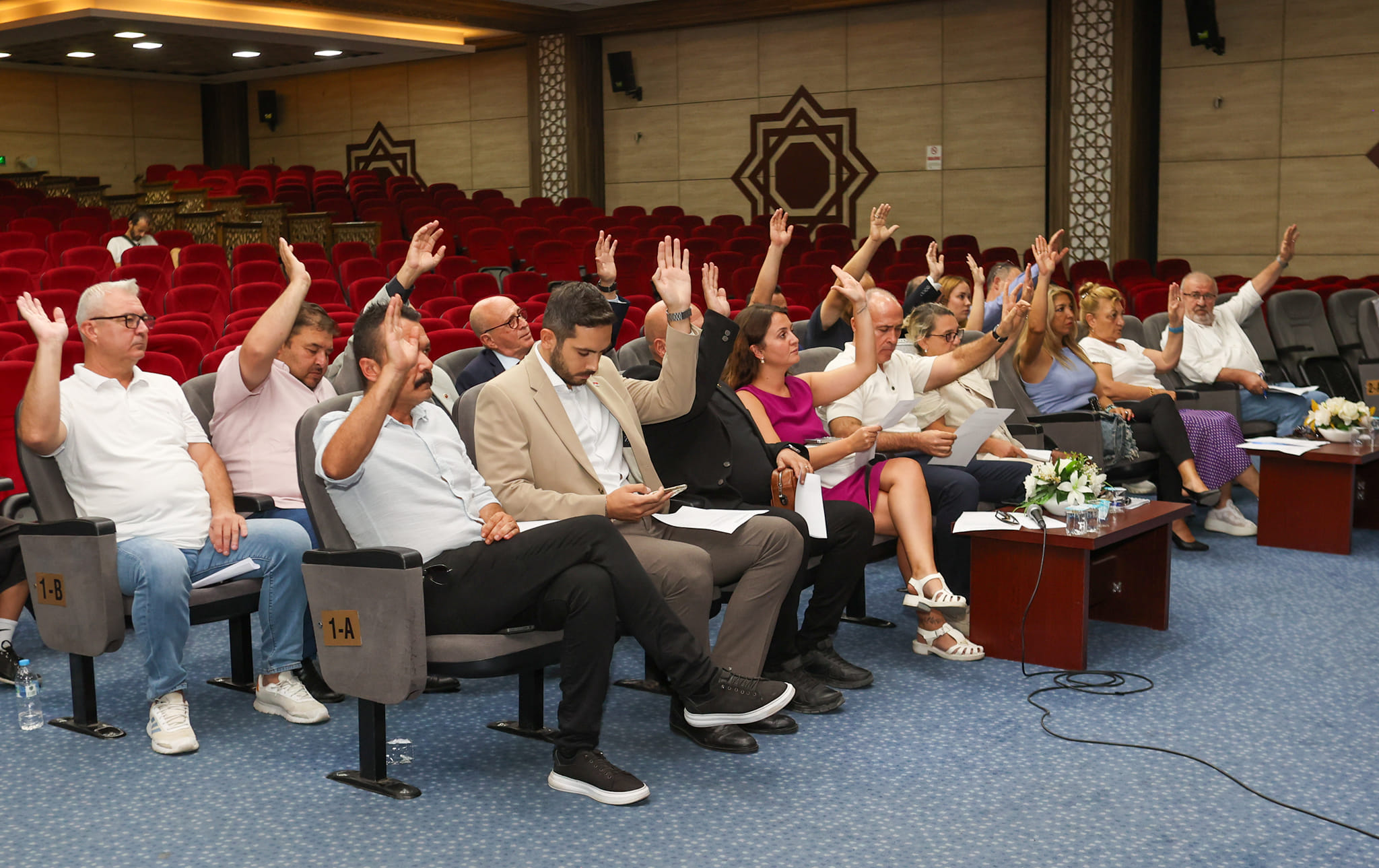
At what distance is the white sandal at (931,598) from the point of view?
11.6 ft

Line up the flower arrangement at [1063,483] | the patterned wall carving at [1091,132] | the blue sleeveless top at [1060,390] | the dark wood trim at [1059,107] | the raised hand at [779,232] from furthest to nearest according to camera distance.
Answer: the dark wood trim at [1059,107]
the patterned wall carving at [1091,132]
the blue sleeveless top at [1060,390]
the raised hand at [779,232]
the flower arrangement at [1063,483]

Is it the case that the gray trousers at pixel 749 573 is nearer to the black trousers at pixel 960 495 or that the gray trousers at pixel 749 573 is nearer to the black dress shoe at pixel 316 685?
→ the black trousers at pixel 960 495

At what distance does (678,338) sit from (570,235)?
7.54 metres

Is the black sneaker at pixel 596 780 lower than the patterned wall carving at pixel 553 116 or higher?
lower

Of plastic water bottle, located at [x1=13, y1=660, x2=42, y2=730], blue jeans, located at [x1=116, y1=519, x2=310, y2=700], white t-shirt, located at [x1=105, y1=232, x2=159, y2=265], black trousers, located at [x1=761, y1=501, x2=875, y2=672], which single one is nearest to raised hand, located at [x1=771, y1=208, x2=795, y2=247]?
black trousers, located at [x1=761, y1=501, x2=875, y2=672]

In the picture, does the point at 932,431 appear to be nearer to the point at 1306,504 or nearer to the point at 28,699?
the point at 1306,504

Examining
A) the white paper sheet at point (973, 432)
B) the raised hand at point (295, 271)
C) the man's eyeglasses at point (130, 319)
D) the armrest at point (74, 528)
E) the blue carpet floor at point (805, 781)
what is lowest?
the blue carpet floor at point (805, 781)

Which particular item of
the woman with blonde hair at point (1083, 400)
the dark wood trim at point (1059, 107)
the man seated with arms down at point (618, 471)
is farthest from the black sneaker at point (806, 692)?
the dark wood trim at point (1059, 107)

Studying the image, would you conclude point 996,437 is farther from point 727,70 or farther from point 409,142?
point 409,142

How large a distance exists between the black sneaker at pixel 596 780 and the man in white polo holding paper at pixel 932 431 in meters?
1.51

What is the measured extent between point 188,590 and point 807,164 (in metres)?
10.4

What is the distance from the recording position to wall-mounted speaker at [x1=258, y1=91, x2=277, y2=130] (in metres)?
16.3

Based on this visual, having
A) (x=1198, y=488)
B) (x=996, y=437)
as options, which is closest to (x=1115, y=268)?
(x=1198, y=488)

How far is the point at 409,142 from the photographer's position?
15.2m
